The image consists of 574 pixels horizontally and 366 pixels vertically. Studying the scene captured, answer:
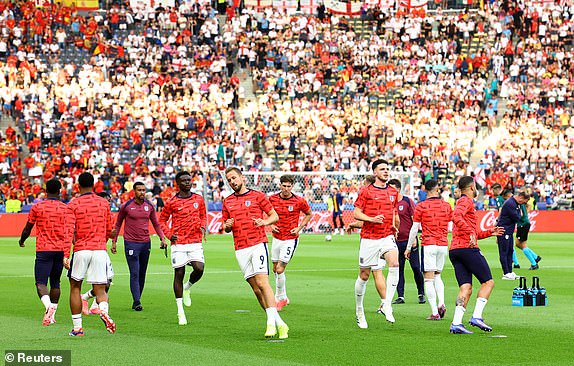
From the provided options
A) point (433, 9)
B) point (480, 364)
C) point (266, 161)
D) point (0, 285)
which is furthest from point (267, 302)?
point (433, 9)

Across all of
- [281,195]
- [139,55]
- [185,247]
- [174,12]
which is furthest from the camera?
[174,12]

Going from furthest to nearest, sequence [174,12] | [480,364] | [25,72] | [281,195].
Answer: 1. [174,12]
2. [25,72]
3. [281,195]
4. [480,364]

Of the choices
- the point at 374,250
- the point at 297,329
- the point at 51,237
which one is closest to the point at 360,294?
the point at 374,250

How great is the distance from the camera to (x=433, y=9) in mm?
62188

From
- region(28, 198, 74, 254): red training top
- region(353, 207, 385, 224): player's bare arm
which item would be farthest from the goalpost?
region(353, 207, 385, 224): player's bare arm

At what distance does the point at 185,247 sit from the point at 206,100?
35.7 m

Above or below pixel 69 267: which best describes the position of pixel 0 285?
below

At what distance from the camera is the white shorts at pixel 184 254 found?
56.2 feet

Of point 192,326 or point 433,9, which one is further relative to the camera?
point 433,9

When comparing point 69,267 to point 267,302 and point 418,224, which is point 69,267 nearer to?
point 267,302

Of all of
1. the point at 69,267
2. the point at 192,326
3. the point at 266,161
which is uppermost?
the point at 69,267

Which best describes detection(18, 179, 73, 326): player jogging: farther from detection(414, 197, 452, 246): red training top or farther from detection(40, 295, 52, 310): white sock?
detection(414, 197, 452, 246): red training top

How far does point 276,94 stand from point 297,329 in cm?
3901

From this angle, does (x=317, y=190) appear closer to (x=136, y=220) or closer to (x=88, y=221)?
(x=136, y=220)
